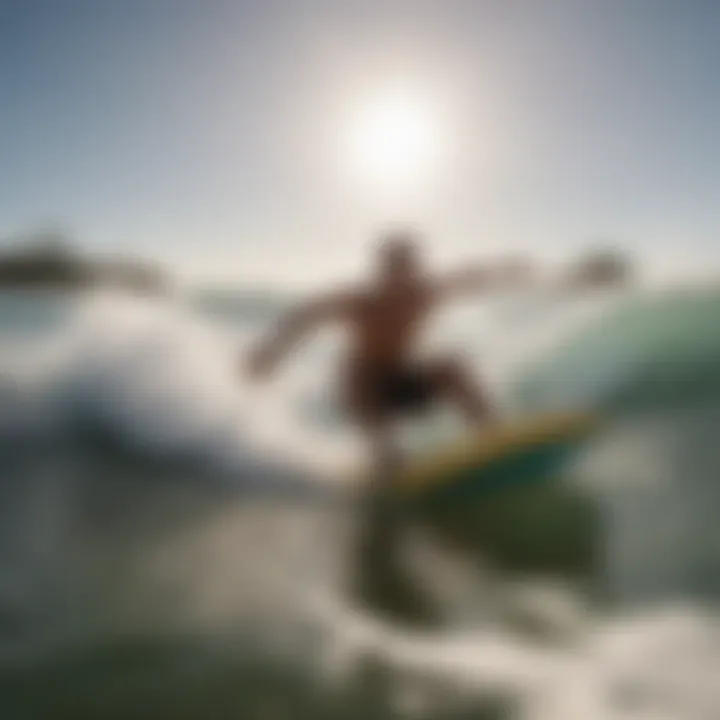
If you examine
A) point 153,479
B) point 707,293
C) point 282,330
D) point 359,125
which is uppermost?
point 359,125

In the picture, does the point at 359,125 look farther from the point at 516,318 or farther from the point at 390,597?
the point at 390,597

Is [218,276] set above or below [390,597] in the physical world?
above

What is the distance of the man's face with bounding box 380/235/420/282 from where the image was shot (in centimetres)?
Answer: 137

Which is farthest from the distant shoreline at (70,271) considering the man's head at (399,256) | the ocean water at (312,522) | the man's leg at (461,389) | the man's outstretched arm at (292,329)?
the man's leg at (461,389)

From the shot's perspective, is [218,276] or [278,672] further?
[218,276]

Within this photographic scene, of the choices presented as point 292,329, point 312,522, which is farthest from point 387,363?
point 312,522

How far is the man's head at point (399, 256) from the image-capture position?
4.49ft

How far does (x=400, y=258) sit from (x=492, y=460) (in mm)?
338

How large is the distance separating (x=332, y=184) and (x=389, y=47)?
23cm

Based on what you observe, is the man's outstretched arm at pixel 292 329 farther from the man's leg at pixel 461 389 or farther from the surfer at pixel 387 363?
the man's leg at pixel 461 389

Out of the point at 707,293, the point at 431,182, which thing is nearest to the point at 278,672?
the point at 431,182

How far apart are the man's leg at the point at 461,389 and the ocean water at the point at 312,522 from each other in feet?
0.11

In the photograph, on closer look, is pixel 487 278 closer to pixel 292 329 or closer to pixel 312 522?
pixel 292 329

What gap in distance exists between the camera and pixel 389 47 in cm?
139
